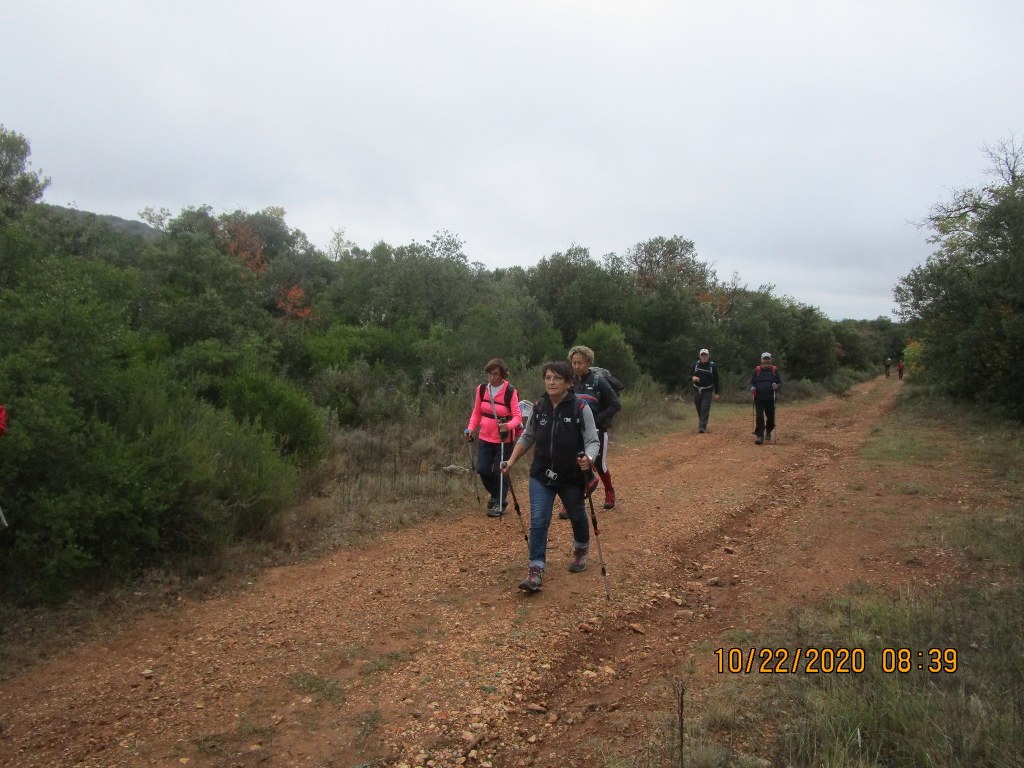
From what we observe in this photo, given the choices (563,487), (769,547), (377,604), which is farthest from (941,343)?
(377,604)

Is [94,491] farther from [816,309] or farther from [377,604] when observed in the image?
[816,309]

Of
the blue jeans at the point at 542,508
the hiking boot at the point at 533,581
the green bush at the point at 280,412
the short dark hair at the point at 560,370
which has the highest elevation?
the short dark hair at the point at 560,370

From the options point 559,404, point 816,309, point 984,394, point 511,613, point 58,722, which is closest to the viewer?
point 58,722

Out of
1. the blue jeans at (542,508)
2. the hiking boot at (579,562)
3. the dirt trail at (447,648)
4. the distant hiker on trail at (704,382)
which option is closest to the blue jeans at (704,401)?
the distant hiker on trail at (704,382)

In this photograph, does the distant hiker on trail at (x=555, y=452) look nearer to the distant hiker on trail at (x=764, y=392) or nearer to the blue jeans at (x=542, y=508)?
the blue jeans at (x=542, y=508)

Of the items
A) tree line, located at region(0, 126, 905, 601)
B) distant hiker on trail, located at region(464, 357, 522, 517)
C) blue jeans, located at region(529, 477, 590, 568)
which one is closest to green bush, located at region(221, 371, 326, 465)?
tree line, located at region(0, 126, 905, 601)

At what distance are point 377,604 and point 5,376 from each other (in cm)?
345

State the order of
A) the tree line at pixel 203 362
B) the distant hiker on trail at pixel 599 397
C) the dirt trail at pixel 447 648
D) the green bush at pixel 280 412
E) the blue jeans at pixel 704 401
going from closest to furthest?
1. the dirt trail at pixel 447 648
2. the tree line at pixel 203 362
3. the distant hiker on trail at pixel 599 397
4. the green bush at pixel 280 412
5. the blue jeans at pixel 704 401

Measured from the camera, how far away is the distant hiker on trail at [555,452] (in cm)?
547

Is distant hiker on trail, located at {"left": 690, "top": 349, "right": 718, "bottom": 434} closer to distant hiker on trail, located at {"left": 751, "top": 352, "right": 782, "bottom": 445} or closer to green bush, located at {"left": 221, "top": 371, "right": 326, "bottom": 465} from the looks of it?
distant hiker on trail, located at {"left": 751, "top": 352, "right": 782, "bottom": 445}

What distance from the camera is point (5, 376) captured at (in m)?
5.39
